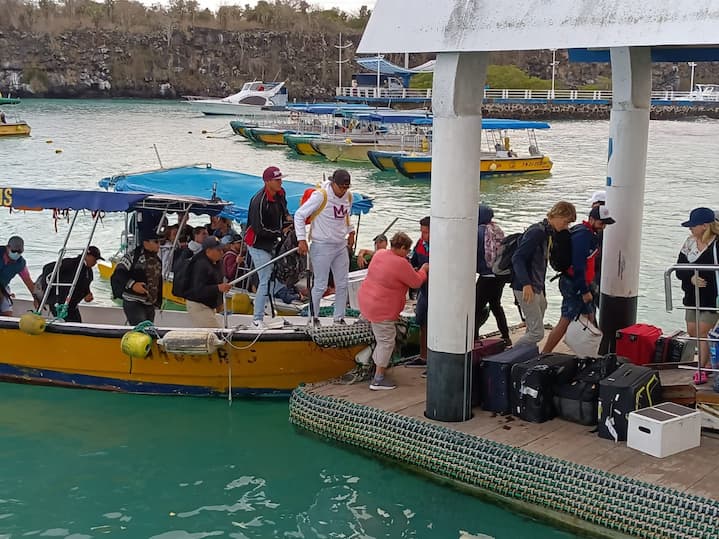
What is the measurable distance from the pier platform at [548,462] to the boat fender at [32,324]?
3251 mm

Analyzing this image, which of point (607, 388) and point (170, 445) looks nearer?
point (607, 388)

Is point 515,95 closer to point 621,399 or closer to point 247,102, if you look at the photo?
point 247,102

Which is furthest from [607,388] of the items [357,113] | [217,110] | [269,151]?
[217,110]

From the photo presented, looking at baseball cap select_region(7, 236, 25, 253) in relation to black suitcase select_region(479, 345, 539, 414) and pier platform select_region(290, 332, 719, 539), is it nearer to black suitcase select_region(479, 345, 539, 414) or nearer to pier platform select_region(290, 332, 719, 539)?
pier platform select_region(290, 332, 719, 539)

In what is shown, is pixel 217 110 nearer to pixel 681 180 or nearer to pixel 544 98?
pixel 544 98

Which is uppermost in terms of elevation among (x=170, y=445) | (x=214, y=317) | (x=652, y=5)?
(x=652, y=5)


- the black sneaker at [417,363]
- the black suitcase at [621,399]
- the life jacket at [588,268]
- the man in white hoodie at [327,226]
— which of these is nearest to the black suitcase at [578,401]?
the black suitcase at [621,399]

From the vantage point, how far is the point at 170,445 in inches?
368

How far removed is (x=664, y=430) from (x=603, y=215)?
9.31 feet

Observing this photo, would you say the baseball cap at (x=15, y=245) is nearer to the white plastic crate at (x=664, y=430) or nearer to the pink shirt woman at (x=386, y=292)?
the pink shirt woman at (x=386, y=292)

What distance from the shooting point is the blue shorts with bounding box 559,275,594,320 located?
30.9 feet

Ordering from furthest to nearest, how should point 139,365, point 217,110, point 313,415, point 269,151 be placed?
point 217,110, point 269,151, point 139,365, point 313,415

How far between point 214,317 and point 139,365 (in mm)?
999

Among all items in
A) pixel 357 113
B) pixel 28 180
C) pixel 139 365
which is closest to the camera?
pixel 139 365
